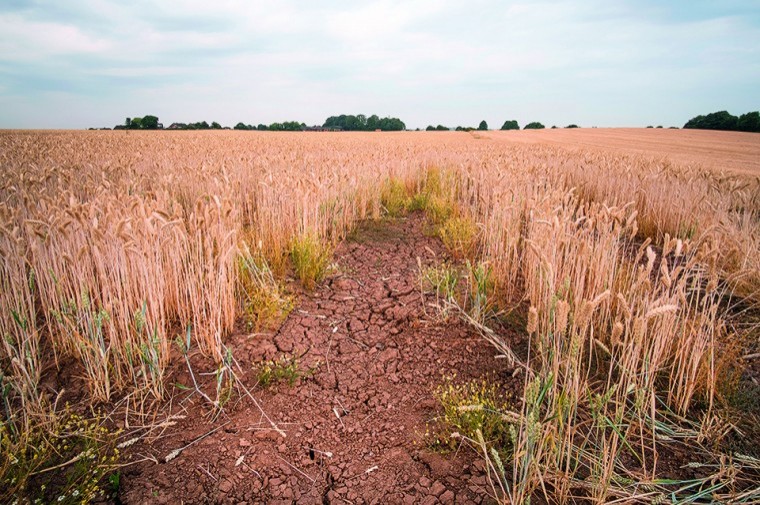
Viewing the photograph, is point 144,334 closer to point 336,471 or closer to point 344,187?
point 336,471

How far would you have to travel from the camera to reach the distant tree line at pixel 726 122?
1070 inches

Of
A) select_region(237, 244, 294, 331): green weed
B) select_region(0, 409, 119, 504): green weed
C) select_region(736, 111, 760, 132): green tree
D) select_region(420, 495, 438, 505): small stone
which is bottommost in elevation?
select_region(420, 495, 438, 505): small stone

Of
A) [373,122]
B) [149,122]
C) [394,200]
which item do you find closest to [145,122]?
[149,122]

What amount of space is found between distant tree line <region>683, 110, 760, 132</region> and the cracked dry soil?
35.5m

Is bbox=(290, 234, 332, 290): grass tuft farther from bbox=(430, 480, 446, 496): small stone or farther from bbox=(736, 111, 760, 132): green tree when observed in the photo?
bbox=(736, 111, 760, 132): green tree

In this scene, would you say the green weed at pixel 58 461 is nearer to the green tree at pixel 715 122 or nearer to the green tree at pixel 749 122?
the green tree at pixel 749 122

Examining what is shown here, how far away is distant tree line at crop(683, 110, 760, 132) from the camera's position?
2719 centimetres

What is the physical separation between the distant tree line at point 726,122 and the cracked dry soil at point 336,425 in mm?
35519

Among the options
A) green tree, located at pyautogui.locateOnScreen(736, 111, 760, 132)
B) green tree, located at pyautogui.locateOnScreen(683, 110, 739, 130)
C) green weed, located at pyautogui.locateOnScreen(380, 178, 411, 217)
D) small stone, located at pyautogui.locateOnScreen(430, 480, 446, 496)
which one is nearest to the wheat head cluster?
small stone, located at pyautogui.locateOnScreen(430, 480, 446, 496)

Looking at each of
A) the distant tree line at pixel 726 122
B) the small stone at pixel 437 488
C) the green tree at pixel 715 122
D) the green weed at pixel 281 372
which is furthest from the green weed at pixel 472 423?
the green tree at pixel 715 122

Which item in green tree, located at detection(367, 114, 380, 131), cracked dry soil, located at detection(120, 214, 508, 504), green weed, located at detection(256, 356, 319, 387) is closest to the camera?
cracked dry soil, located at detection(120, 214, 508, 504)

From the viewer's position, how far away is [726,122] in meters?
30.3

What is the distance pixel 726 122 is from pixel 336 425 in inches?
1576

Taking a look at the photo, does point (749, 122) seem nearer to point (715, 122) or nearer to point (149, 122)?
point (715, 122)
